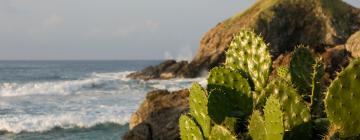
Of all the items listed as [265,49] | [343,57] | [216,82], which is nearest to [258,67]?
[265,49]

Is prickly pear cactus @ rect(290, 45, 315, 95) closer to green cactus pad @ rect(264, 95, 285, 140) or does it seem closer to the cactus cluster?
the cactus cluster

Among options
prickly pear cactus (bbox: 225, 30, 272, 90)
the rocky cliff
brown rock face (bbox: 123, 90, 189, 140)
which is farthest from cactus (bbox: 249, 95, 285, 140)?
the rocky cliff

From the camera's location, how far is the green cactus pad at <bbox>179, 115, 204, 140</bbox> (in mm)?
3996

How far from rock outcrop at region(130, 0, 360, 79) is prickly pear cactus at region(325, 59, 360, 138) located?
5824 cm

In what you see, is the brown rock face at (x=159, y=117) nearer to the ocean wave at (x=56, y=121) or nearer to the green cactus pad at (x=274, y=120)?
the ocean wave at (x=56, y=121)

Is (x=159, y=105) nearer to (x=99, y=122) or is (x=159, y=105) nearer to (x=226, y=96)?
(x=99, y=122)

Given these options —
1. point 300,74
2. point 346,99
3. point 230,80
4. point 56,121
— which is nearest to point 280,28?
point 56,121

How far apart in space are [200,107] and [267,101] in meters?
0.90

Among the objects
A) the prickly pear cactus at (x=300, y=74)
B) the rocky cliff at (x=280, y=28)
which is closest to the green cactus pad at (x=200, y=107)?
the prickly pear cactus at (x=300, y=74)

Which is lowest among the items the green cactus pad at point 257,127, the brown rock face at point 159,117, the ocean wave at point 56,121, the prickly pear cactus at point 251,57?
the ocean wave at point 56,121

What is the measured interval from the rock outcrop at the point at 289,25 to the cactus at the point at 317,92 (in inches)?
2264

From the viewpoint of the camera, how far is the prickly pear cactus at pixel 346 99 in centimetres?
337

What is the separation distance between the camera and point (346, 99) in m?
3.38

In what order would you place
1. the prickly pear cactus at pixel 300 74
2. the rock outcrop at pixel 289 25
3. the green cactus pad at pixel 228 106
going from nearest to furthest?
A: the green cactus pad at pixel 228 106, the prickly pear cactus at pixel 300 74, the rock outcrop at pixel 289 25
